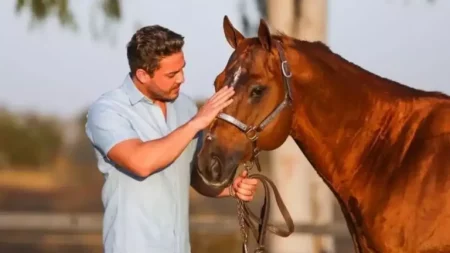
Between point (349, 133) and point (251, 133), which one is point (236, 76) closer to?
point (251, 133)


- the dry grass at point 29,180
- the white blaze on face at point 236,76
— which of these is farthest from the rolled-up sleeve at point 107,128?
the dry grass at point 29,180

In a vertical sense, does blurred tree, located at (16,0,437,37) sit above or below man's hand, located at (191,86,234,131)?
above

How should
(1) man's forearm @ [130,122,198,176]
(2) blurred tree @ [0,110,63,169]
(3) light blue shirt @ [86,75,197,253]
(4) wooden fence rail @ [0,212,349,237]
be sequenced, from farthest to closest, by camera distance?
(2) blurred tree @ [0,110,63,169], (4) wooden fence rail @ [0,212,349,237], (3) light blue shirt @ [86,75,197,253], (1) man's forearm @ [130,122,198,176]

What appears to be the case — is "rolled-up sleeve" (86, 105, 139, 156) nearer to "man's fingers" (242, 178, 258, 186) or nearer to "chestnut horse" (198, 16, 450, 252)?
"chestnut horse" (198, 16, 450, 252)

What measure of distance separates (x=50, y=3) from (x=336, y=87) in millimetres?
3079

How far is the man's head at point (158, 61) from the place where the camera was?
128 inches

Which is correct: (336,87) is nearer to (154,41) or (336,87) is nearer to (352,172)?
(352,172)

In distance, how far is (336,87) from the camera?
3494mm

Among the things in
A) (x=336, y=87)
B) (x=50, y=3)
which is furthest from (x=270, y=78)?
(x=50, y=3)

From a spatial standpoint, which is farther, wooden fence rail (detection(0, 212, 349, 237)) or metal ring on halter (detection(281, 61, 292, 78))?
wooden fence rail (detection(0, 212, 349, 237))

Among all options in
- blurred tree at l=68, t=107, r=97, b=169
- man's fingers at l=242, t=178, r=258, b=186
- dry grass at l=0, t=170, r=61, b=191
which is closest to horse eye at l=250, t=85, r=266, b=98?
man's fingers at l=242, t=178, r=258, b=186

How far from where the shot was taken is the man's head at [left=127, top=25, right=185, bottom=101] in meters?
3.25

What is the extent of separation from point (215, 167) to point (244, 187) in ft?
0.76

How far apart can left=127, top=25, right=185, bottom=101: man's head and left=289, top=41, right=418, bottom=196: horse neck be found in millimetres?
456
